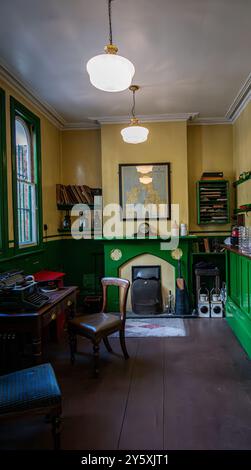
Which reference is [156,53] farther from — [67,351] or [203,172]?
[67,351]

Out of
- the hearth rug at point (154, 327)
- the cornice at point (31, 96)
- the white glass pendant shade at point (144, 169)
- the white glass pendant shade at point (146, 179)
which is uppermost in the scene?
the cornice at point (31, 96)

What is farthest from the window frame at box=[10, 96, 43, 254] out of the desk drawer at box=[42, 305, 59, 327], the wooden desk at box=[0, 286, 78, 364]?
the wooden desk at box=[0, 286, 78, 364]

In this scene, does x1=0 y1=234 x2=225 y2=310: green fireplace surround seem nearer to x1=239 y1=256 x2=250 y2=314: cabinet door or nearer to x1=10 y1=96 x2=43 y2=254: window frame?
x1=10 y1=96 x2=43 y2=254: window frame

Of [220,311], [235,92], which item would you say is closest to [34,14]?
[235,92]

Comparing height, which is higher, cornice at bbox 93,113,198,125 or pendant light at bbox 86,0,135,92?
cornice at bbox 93,113,198,125

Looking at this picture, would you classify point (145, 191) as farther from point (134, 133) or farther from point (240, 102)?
point (240, 102)

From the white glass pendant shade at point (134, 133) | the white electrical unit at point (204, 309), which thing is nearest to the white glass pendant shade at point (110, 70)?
the white glass pendant shade at point (134, 133)

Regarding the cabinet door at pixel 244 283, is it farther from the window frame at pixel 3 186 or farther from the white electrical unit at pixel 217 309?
the window frame at pixel 3 186

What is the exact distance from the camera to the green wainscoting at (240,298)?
334 centimetres

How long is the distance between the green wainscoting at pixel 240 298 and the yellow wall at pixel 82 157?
8.52 ft

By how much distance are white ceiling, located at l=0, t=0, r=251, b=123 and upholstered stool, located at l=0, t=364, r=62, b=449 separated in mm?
2680

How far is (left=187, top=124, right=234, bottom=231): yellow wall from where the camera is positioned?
529 cm

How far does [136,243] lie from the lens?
5.04 meters
